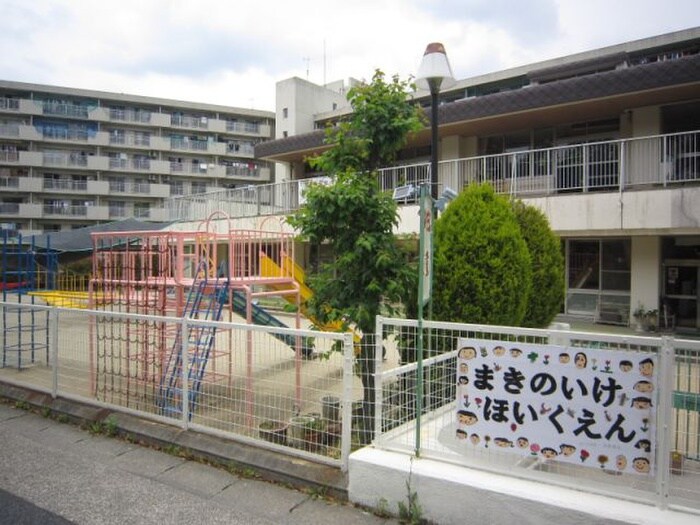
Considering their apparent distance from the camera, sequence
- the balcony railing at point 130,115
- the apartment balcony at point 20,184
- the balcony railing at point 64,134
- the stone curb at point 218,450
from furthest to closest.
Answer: the balcony railing at point 130,115, the balcony railing at point 64,134, the apartment balcony at point 20,184, the stone curb at point 218,450

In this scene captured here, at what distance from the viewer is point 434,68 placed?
5.57 metres

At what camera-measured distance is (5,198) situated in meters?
36.8

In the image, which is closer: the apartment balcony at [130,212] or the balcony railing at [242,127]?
the apartment balcony at [130,212]

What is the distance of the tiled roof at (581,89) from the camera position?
11.2 m

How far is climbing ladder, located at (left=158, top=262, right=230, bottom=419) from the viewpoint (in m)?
5.38

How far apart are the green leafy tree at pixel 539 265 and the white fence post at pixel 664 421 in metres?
4.48

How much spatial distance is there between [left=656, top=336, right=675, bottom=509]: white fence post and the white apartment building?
1395 inches

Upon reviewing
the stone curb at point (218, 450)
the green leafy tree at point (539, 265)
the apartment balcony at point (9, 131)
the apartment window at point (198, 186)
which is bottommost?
the stone curb at point (218, 450)

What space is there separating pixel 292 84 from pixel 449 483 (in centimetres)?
2639

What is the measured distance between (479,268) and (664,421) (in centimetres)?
245

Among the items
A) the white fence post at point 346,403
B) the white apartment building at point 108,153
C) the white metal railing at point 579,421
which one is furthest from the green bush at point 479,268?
the white apartment building at point 108,153

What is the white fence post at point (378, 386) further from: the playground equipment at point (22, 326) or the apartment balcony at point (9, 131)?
the apartment balcony at point (9, 131)

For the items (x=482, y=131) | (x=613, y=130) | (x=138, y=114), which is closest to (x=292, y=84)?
(x=482, y=131)

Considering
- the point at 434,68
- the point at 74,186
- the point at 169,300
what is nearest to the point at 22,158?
the point at 74,186
